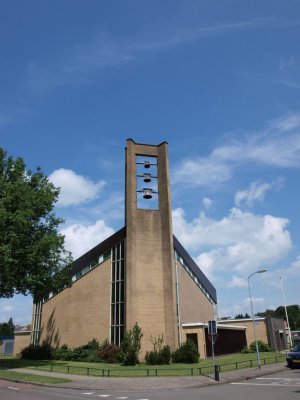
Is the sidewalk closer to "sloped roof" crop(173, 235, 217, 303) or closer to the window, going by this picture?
"sloped roof" crop(173, 235, 217, 303)

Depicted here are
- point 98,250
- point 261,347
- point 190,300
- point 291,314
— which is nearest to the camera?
point 98,250

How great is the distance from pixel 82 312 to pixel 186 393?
25.0m

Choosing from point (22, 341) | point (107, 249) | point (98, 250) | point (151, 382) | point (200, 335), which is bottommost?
point (151, 382)

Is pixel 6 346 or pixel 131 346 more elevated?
pixel 6 346

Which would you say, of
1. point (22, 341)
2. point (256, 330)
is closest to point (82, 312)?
point (22, 341)

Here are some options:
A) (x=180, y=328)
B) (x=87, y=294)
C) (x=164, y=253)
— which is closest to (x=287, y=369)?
(x=180, y=328)

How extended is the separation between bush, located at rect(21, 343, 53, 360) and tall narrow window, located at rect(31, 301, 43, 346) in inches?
69.4

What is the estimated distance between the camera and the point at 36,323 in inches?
1823

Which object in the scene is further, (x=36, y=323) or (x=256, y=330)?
(x=36, y=323)

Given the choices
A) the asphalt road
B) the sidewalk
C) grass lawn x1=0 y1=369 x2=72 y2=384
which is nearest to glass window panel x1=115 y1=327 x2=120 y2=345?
the sidewalk

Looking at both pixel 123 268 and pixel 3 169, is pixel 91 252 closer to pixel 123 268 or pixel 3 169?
pixel 123 268

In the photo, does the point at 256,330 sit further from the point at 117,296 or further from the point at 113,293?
the point at 113,293

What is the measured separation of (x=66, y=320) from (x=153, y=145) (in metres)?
21.5

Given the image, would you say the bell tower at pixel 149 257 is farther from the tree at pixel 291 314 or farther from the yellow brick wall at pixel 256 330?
the tree at pixel 291 314
